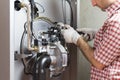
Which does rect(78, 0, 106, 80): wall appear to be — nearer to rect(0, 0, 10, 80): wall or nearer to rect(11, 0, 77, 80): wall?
rect(11, 0, 77, 80): wall

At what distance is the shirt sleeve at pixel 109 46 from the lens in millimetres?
1106

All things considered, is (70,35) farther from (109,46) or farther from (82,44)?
(109,46)

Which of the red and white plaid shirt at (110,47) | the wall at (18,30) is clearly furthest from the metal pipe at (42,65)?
the red and white plaid shirt at (110,47)

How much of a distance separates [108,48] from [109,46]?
1 centimetres

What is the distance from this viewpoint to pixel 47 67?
1.29 metres

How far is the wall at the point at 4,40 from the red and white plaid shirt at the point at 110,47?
446 millimetres

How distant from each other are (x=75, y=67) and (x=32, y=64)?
0.51m

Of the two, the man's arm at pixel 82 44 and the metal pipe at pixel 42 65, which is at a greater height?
the man's arm at pixel 82 44

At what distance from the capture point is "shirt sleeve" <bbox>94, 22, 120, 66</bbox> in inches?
43.6

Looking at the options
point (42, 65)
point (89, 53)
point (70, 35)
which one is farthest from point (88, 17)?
point (42, 65)

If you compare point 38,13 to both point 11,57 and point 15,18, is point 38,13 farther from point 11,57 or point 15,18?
point 11,57

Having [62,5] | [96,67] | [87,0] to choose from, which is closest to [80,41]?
[96,67]

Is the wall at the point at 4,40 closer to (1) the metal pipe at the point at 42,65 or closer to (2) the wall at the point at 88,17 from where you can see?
(1) the metal pipe at the point at 42,65

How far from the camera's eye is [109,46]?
1.13 m
